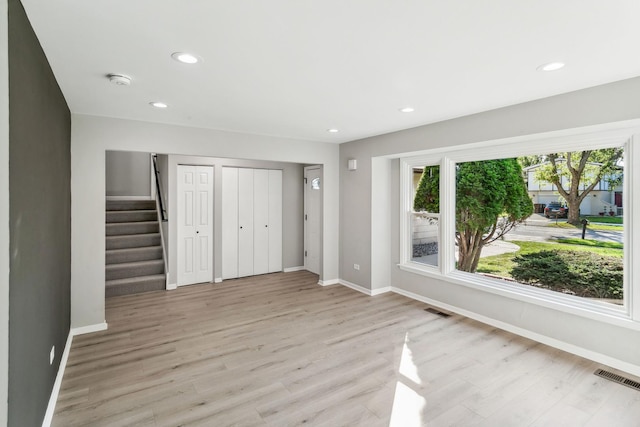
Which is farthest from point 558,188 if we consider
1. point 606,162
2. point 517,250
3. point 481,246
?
point 481,246

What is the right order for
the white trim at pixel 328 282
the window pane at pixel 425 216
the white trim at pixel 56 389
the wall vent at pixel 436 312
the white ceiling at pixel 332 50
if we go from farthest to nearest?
the white trim at pixel 328 282
the window pane at pixel 425 216
the wall vent at pixel 436 312
the white trim at pixel 56 389
the white ceiling at pixel 332 50

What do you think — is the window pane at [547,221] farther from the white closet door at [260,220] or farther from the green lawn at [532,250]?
the white closet door at [260,220]

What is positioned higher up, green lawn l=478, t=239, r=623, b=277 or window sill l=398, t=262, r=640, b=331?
green lawn l=478, t=239, r=623, b=277

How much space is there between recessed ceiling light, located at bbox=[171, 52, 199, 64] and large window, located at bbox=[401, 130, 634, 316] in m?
3.16

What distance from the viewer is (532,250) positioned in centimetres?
382

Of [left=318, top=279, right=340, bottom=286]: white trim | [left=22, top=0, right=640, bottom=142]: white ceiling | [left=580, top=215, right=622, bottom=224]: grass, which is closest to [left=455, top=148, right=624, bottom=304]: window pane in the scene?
[left=580, top=215, right=622, bottom=224]: grass

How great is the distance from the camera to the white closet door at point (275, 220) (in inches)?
253

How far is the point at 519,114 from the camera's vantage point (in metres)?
3.26

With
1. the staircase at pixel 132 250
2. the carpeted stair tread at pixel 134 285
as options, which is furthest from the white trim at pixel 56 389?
the staircase at pixel 132 250

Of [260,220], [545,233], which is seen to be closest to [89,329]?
[260,220]

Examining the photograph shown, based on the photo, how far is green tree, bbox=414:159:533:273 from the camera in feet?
13.1

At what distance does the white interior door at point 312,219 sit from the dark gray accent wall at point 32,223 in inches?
164

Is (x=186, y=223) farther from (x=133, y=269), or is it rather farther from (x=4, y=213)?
(x=4, y=213)

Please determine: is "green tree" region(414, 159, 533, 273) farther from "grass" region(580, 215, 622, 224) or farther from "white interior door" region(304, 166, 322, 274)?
"white interior door" region(304, 166, 322, 274)
